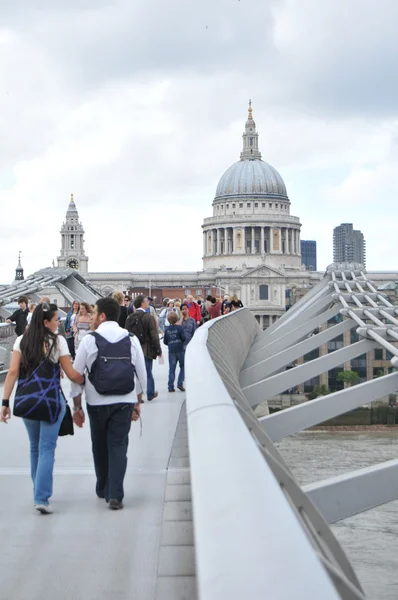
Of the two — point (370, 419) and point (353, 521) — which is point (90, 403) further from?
point (370, 419)

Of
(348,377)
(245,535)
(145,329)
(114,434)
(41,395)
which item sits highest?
(348,377)

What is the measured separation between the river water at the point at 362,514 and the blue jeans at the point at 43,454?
1584 centimetres

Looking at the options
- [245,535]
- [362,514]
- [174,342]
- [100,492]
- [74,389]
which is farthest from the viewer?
[362,514]

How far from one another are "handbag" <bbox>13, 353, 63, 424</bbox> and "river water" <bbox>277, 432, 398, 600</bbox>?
16019 millimetres

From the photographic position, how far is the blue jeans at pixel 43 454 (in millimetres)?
6594

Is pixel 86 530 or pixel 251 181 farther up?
pixel 251 181

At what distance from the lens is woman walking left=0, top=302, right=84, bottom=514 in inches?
260

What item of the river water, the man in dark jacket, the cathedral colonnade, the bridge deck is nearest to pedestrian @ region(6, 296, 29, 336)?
the man in dark jacket

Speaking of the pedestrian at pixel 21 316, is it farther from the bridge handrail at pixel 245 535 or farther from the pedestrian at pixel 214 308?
the bridge handrail at pixel 245 535

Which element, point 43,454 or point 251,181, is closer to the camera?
point 43,454

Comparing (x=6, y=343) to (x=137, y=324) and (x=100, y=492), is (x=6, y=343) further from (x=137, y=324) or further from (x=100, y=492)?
(x=100, y=492)

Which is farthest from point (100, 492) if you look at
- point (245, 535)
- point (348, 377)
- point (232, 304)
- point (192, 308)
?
point (348, 377)

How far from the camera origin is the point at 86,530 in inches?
Result: 242

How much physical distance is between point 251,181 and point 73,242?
30667 mm
